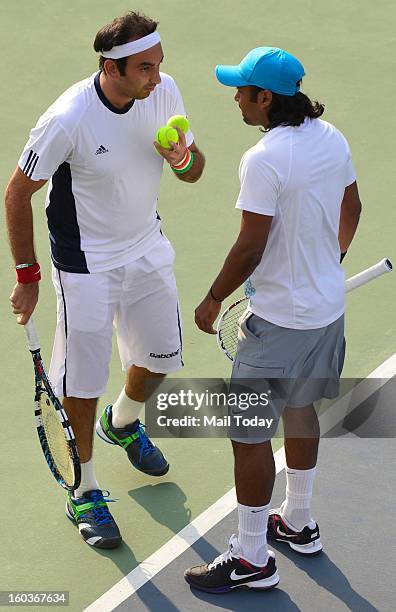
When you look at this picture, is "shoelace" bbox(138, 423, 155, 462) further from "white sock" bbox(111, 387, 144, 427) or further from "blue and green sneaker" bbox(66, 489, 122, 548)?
"blue and green sneaker" bbox(66, 489, 122, 548)

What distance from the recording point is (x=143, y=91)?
648cm

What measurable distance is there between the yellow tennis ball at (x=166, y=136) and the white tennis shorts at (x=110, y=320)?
2.09ft

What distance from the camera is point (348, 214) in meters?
6.53

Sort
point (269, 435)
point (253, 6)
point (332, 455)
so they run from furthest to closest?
point (253, 6) → point (332, 455) → point (269, 435)

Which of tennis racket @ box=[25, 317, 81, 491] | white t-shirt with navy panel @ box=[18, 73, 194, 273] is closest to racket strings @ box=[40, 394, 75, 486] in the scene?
tennis racket @ box=[25, 317, 81, 491]

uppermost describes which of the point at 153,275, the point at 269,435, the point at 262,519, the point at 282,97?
the point at 282,97

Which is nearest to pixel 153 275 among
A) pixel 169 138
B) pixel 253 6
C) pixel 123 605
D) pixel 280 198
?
pixel 169 138

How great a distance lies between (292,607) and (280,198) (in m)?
1.99

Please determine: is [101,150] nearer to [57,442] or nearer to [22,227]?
[22,227]

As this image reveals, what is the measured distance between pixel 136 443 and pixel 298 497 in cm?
110

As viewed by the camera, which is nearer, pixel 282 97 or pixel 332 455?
pixel 282 97

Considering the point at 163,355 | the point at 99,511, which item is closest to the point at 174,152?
the point at 163,355

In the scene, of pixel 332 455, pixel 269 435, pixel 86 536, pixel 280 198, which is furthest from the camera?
pixel 332 455

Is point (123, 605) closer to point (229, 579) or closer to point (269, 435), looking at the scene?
point (229, 579)
